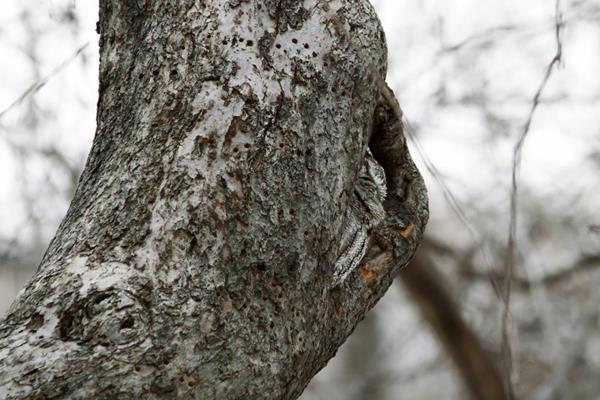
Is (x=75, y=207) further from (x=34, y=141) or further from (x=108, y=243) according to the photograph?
(x=34, y=141)

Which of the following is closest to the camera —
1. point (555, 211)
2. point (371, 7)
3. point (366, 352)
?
point (371, 7)

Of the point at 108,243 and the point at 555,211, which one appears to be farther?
the point at 555,211

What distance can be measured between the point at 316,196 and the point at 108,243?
249 millimetres

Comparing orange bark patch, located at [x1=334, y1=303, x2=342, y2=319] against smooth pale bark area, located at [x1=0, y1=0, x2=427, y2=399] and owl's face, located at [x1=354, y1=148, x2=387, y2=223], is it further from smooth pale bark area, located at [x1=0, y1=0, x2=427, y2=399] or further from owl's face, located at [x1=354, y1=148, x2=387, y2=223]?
owl's face, located at [x1=354, y1=148, x2=387, y2=223]

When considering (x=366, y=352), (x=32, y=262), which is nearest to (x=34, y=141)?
(x=32, y=262)

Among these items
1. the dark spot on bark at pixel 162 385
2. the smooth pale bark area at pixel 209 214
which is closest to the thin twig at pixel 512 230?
the smooth pale bark area at pixel 209 214

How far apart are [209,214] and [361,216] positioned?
308 mm

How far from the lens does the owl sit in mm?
1107

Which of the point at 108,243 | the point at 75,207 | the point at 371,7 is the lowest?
the point at 108,243

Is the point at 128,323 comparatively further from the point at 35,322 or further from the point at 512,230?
the point at 512,230

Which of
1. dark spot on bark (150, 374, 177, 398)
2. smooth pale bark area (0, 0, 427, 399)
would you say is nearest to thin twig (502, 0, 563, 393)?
smooth pale bark area (0, 0, 427, 399)

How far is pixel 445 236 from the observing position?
3.67 metres

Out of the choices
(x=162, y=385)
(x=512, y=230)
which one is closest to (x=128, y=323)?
(x=162, y=385)

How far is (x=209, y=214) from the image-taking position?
0.93 m
